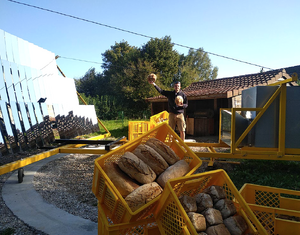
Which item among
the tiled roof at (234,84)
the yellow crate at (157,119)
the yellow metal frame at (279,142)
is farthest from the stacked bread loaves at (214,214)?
the tiled roof at (234,84)

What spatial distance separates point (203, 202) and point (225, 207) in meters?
0.18

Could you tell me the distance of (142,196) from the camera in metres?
1.90

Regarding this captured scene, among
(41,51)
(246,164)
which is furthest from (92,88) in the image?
(246,164)

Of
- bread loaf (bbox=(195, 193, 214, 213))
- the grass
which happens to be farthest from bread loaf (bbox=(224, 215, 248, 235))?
the grass

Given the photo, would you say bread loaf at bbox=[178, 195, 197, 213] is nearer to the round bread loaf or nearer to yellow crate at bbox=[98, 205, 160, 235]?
yellow crate at bbox=[98, 205, 160, 235]

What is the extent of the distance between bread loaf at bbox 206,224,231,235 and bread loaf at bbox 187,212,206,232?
5 cm

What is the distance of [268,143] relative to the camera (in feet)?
12.7

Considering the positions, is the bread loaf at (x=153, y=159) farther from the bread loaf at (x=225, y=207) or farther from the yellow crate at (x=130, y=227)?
the bread loaf at (x=225, y=207)

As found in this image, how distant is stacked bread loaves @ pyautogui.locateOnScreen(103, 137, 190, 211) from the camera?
193 cm

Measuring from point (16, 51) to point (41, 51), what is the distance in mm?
1355

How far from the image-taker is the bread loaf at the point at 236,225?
165 centimetres

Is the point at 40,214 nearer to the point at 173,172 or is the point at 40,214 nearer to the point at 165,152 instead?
the point at 165,152

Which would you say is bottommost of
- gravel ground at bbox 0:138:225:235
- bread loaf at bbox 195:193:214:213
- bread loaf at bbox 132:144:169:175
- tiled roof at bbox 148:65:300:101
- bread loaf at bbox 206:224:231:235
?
gravel ground at bbox 0:138:225:235

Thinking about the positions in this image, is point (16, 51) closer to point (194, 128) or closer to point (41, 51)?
point (41, 51)
